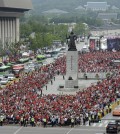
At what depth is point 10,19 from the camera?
158250 millimetres

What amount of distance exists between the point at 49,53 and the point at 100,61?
33.9 m

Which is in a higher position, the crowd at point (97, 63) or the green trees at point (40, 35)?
the green trees at point (40, 35)

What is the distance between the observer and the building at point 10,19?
151 meters

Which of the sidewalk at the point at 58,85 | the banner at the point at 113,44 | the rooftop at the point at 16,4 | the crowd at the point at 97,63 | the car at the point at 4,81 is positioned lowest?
the sidewalk at the point at 58,85

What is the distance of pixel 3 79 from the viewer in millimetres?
81812

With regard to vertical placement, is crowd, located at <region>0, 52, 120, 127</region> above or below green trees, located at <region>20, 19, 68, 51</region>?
below

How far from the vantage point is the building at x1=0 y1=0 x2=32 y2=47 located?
150750mm

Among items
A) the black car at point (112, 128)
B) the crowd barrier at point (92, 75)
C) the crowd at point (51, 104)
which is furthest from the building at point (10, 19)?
the black car at point (112, 128)

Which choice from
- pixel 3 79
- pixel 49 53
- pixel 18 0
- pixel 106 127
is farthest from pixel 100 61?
pixel 18 0

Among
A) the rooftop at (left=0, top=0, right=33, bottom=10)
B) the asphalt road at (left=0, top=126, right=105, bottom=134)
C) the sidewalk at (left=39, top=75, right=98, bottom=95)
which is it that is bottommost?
the asphalt road at (left=0, top=126, right=105, bottom=134)

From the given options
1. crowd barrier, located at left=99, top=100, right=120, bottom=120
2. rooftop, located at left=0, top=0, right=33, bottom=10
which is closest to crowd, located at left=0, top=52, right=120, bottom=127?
crowd barrier, located at left=99, top=100, right=120, bottom=120

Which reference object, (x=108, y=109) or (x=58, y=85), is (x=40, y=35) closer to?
(x=58, y=85)

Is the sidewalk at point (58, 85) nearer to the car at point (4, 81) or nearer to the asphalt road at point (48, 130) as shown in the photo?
the car at point (4, 81)

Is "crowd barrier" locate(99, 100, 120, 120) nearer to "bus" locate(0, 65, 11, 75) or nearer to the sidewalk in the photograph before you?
the sidewalk
